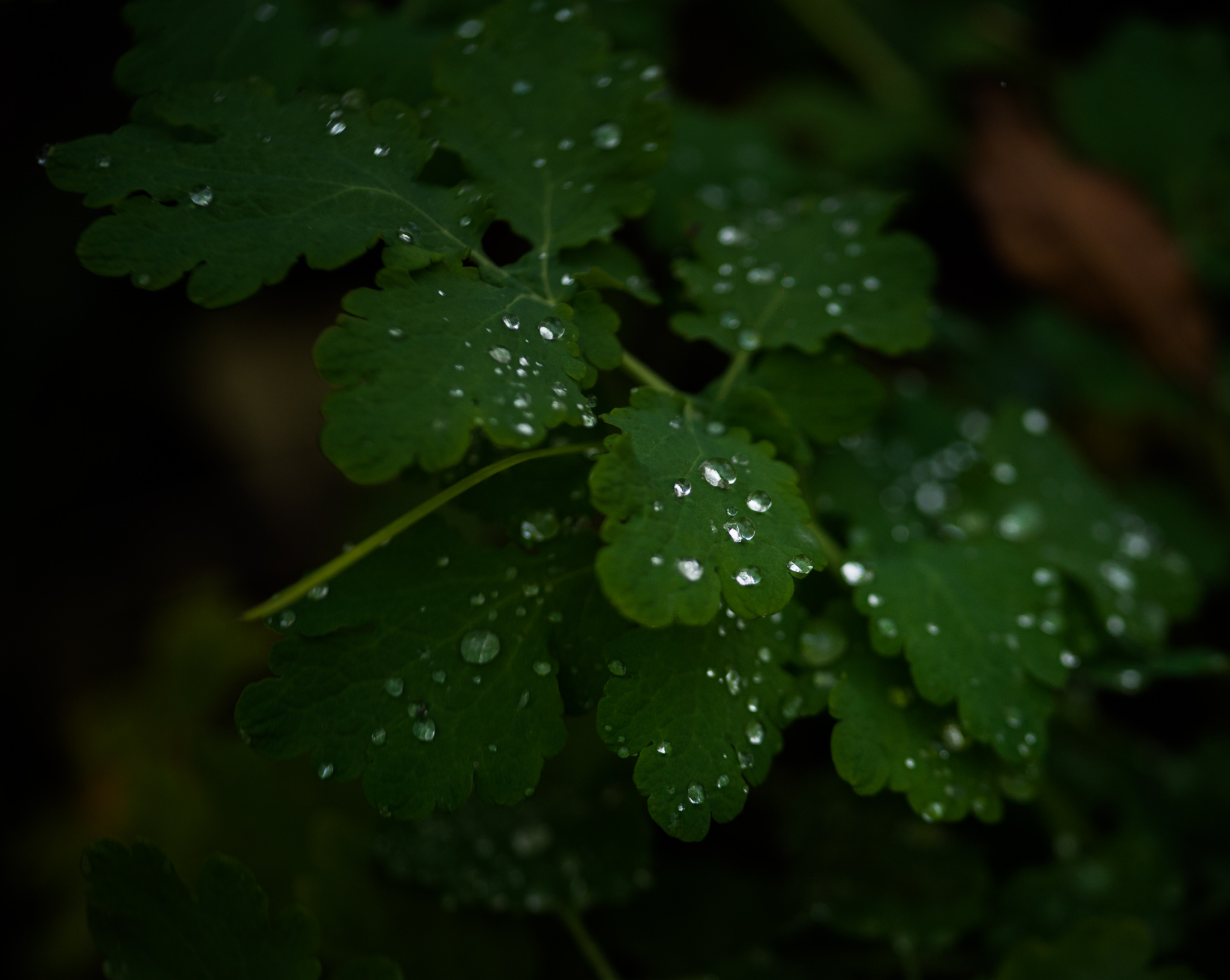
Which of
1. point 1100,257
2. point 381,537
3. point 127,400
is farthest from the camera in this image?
point 127,400

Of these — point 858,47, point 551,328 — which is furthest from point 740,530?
point 858,47

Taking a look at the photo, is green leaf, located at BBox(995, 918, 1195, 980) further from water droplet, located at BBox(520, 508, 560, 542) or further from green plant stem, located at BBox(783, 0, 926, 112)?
green plant stem, located at BBox(783, 0, 926, 112)

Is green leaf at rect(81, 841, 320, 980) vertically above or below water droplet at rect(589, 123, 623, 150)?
below

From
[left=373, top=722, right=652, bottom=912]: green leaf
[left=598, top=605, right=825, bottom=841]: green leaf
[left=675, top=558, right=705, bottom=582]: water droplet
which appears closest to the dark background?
[left=373, top=722, right=652, bottom=912]: green leaf

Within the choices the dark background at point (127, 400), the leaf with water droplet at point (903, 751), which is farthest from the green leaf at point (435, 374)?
the dark background at point (127, 400)

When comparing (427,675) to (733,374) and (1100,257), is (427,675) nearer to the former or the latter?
(733,374)

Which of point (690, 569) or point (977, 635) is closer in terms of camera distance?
point (690, 569)
